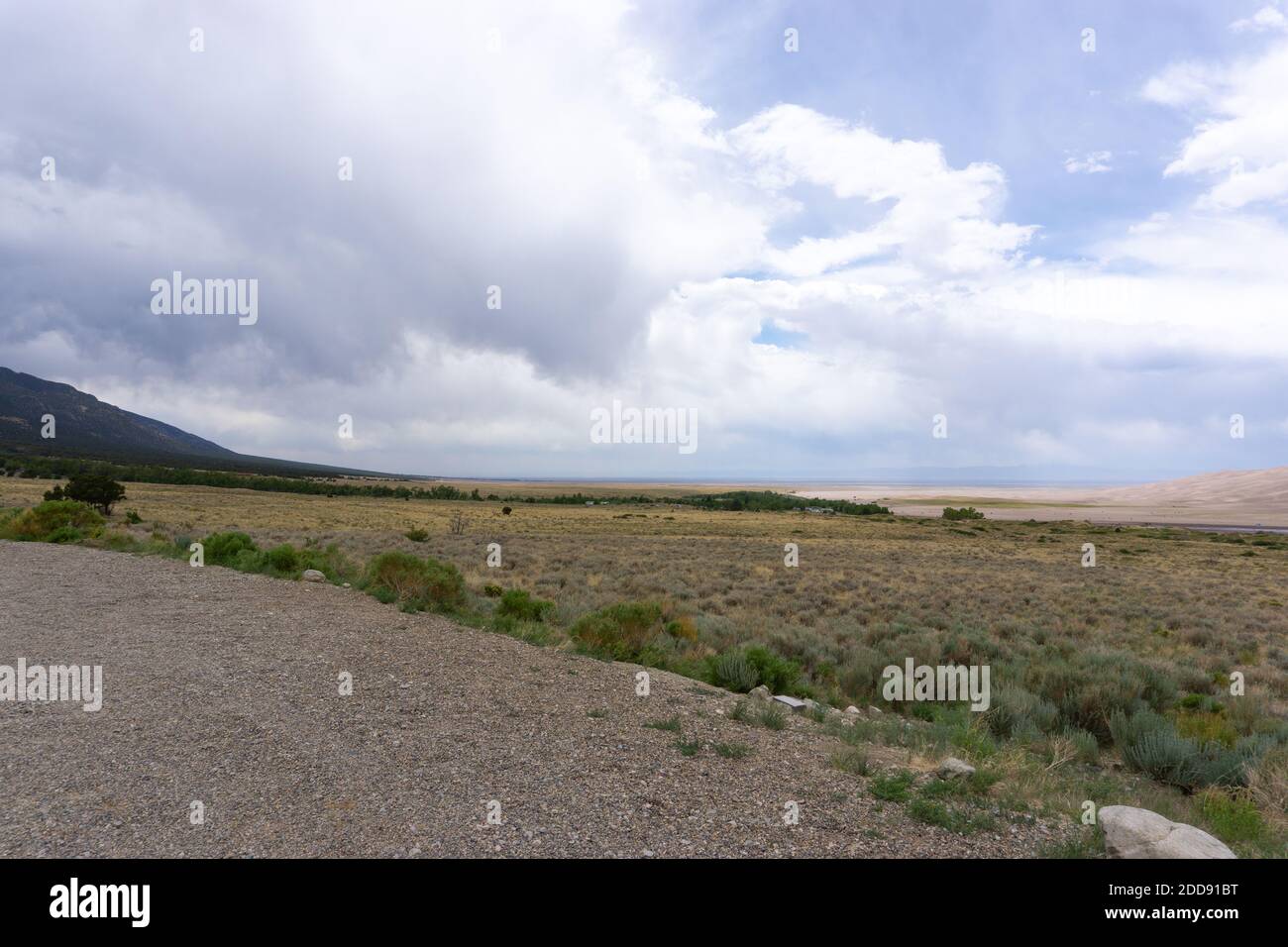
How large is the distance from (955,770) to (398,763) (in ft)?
14.8

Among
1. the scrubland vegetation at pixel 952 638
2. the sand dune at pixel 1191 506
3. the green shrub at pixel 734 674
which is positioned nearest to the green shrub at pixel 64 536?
the scrubland vegetation at pixel 952 638

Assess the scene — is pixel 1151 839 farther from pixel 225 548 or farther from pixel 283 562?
pixel 225 548

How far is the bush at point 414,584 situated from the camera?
11.8 metres

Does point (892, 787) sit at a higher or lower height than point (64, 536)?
lower

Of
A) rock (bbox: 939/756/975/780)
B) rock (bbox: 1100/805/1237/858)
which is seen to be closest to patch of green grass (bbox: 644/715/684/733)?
rock (bbox: 939/756/975/780)

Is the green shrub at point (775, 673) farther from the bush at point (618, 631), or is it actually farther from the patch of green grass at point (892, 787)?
the patch of green grass at point (892, 787)

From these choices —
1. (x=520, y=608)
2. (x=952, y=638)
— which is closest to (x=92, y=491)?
(x=520, y=608)

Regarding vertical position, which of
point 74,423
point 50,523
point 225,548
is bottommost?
point 225,548

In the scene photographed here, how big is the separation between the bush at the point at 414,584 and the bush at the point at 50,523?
13923 millimetres

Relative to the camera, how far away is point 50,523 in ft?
67.8

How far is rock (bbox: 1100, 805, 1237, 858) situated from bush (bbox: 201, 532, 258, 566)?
17486 mm
